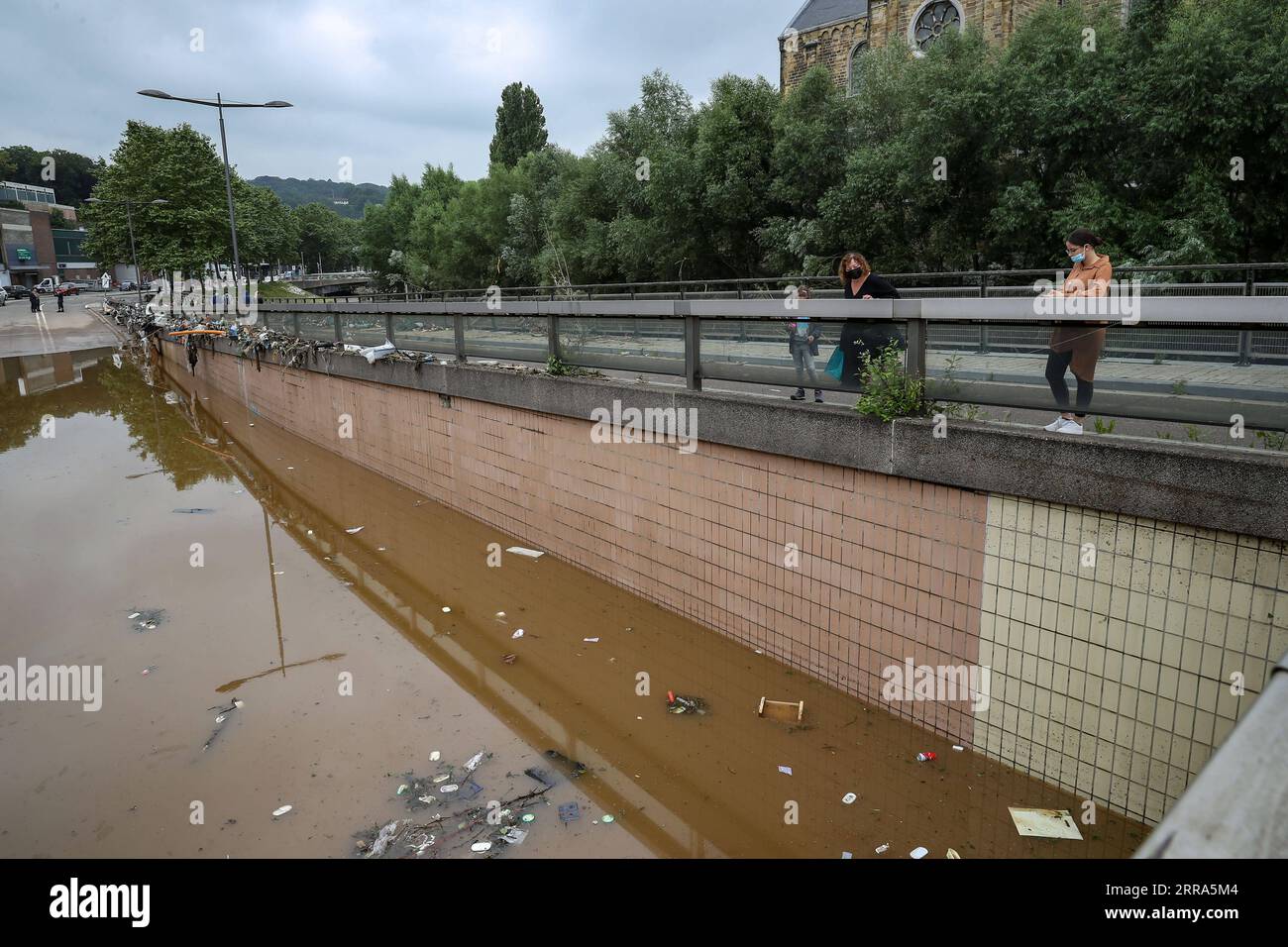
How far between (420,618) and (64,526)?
6.80m

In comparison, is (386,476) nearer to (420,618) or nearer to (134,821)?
(420,618)

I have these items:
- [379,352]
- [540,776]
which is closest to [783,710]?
[540,776]

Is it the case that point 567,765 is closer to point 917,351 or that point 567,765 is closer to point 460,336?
point 917,351

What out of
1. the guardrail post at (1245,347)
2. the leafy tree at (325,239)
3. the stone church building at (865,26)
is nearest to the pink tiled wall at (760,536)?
the guardrail post at (1245,347)

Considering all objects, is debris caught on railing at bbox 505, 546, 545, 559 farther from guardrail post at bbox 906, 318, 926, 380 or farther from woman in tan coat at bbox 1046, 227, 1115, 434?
woman in tan coat at bbox 1046, 227, 1115, 434

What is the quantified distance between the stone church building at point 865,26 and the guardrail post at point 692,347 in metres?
32.0

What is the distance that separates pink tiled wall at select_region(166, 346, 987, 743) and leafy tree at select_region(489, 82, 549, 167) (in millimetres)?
68214

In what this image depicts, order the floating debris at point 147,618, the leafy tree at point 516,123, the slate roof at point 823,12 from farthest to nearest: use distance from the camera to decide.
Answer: the leafy tree at point 516,123, the slate roof at point 823,12, the floating debris at point 147,618

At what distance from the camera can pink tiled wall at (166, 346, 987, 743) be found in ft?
17.5

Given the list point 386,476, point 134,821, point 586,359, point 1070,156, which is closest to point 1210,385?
point 586,359

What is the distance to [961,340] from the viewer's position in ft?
17.3

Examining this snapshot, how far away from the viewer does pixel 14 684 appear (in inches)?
276

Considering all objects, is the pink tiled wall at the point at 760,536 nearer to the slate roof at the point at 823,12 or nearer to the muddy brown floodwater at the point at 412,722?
the muddy brown floodwater at the point at 412,722

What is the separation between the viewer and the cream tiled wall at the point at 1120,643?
4.00 metres
